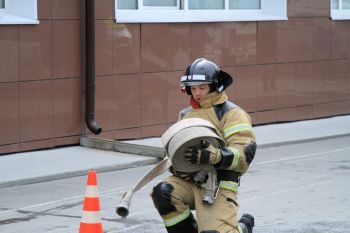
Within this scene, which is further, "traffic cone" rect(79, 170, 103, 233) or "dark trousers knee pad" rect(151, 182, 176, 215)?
"traffic cone" rect(79, 170, 103, 233)

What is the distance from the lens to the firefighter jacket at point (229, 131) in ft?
20.2

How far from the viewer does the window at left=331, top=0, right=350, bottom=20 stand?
20.0 metres

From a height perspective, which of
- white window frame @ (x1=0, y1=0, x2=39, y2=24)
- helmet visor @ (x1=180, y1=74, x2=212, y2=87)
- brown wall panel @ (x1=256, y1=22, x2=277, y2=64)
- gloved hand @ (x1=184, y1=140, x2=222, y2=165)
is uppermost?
white window frame @ (x1=0, y1=0, x2=39, y2=24)

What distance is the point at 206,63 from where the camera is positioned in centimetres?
642

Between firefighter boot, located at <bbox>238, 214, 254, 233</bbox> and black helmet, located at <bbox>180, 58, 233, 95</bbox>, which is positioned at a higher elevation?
black helmet, located at <bbox>180, 58, 233, 95</bbox>

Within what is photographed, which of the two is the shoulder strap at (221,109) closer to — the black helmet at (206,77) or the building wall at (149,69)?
the black helmet at (206,77)

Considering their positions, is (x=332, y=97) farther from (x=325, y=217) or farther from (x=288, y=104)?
(x=325, y=217)

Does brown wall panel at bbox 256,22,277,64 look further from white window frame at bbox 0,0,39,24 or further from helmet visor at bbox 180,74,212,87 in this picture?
helmet visor at bbox 180,74,212,87

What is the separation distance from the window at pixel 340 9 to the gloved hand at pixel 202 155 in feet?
46.9

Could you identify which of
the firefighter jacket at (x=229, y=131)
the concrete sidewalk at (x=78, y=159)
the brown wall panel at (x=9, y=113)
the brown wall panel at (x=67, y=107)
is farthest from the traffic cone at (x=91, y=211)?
the brown wall panel at (x=67, y=107)

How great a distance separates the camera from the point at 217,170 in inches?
246

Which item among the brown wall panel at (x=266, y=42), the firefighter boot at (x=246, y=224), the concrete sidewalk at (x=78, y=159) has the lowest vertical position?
the concrete sidewalk at (x=78, y=159)

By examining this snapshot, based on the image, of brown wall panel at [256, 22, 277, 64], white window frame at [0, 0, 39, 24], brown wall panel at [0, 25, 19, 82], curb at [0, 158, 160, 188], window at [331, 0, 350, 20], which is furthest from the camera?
window at [331, 0, 350, 20]

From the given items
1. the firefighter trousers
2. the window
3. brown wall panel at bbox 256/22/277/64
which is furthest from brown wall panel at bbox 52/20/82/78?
the firefighter trousers
